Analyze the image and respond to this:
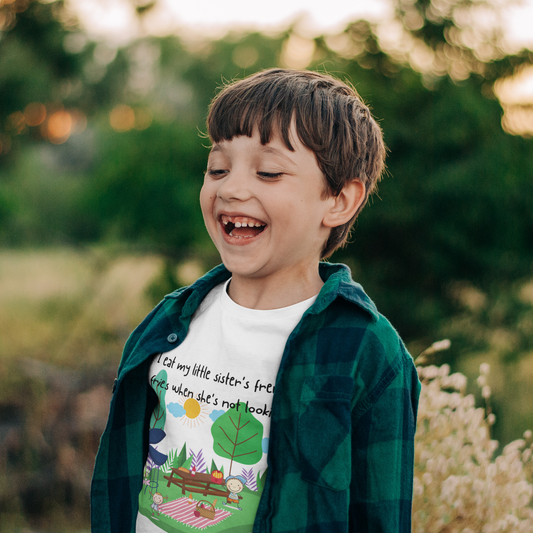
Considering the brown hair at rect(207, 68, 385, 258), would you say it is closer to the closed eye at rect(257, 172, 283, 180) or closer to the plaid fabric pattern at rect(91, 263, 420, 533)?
the closed eye at rect(257, 172, 283, 180)

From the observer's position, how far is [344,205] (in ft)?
4.21

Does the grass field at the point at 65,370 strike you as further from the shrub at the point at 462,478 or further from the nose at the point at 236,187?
the nose at the point at 236,187

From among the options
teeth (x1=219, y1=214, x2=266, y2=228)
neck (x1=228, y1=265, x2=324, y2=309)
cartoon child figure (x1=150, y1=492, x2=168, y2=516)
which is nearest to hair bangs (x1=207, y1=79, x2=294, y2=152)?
teeth (x1=219, y1=214, x2=266, y2=228)

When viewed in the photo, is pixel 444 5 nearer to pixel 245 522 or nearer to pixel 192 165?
pixel 192 165

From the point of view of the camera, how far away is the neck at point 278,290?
125 cm

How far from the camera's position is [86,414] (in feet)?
12.0

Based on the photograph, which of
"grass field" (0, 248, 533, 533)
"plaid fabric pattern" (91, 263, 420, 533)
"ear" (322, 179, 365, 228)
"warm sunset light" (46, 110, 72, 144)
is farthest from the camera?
"warm sunset light" (46, 110, 72, 144)

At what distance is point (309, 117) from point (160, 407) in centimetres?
82

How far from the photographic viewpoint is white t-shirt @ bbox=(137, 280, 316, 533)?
116 centimetres

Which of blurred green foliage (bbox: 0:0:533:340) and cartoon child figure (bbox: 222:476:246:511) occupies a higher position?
blurred green foliage (bbox: 0:0:533:340)

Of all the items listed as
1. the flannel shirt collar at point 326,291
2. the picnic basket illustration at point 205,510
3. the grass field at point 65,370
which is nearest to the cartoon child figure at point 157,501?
the picnic basket illustration at point 205,510

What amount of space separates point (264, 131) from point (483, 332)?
3.44m

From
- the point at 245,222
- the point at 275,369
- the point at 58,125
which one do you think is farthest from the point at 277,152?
the point at 58,125

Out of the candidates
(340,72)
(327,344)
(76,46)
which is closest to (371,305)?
(327,344)
